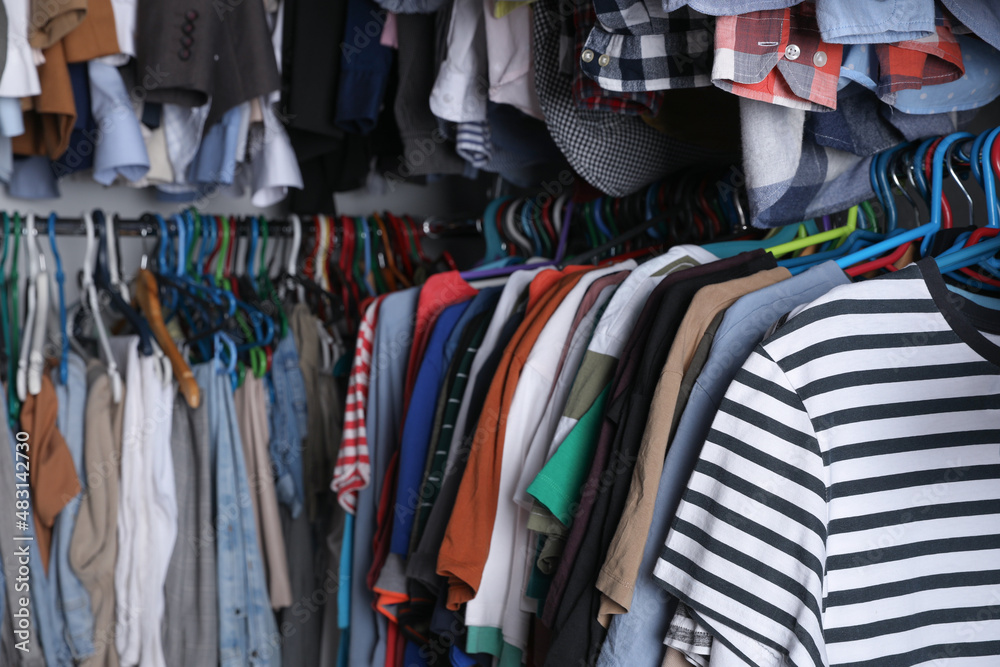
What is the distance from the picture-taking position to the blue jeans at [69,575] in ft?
4.61

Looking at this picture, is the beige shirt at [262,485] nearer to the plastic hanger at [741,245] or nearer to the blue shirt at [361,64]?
the blue shirt at [361,64]

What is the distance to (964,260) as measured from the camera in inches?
→ 35.5

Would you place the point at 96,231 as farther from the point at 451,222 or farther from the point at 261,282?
the point at 451,222

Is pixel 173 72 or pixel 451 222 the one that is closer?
pixel 173 72

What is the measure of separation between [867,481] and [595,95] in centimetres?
62

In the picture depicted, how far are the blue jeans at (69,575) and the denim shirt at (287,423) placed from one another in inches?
14.8

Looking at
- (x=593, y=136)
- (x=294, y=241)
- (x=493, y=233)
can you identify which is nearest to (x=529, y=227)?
(x=493, y=233)

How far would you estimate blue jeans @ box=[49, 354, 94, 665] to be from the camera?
1406 mm

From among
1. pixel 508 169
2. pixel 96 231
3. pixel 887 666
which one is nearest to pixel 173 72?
pixel 96 231

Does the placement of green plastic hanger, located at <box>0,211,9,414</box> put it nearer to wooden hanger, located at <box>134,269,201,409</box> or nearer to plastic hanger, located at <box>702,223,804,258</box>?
wooden hanger, located at <box>134,269,201,409</box>

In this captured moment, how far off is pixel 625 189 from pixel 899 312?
62cm

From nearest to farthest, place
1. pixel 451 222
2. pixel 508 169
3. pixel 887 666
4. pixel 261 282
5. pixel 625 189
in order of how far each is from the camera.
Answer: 1. pixel 887 666
2. pixel 625 189
3. pixel 508 169
4. pixel 261 282
5. pixel 451 222

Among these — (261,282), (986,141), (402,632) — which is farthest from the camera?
(261,282)

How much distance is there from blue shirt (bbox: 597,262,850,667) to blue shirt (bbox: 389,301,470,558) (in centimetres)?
45
